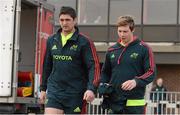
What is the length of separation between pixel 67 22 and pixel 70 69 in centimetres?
54

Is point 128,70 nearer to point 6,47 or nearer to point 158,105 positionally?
point 6,47

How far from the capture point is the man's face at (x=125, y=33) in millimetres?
5781

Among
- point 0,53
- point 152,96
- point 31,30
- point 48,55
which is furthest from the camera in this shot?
point 152,96

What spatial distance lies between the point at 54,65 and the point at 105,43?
16.4 metres

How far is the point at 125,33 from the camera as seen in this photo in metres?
5.84

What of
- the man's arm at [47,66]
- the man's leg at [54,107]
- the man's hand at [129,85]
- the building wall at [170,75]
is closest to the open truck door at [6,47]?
the man's arm at [47,66]

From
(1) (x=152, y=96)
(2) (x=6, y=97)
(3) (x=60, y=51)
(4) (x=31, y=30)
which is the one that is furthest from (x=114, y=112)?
(1) (x=152, y=96)

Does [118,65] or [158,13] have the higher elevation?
[158,13]

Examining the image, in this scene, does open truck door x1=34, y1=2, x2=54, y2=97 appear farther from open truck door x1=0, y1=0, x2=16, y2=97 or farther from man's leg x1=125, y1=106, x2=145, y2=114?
man's leg x1=125, y1=106, x2=145, y2=114

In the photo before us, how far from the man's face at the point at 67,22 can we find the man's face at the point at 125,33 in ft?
1.84

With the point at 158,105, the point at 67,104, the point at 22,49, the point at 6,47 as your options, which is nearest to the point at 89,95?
the point at 67,104

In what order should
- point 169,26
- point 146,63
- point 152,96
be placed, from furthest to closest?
point 169,26 → point 152,96 → point 146,63

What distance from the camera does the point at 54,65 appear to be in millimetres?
6113

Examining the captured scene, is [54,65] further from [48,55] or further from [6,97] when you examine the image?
[6,97]
